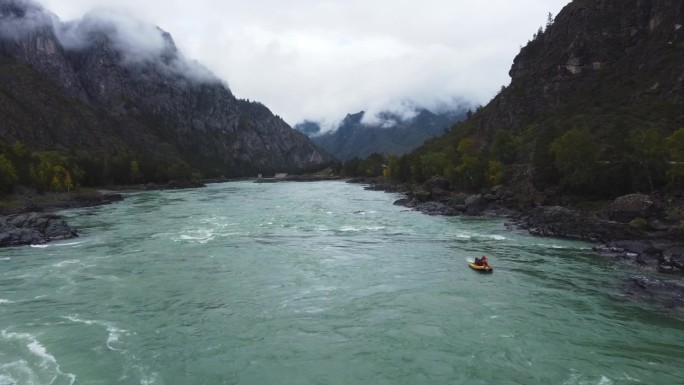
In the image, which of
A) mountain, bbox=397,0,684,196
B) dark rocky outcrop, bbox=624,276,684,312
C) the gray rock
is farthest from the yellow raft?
mountain, bbox=397,0,684,196

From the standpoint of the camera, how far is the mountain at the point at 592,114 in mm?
76688

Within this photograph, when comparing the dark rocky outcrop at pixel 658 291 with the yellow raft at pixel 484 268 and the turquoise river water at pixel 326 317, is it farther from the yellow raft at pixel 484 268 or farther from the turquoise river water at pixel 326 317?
the yellow raft at pixel 484 268

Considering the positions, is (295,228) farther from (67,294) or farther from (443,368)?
(443,368)

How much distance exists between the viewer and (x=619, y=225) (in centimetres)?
5934

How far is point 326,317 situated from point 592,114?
129769 millimetres

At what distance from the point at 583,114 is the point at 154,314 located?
13944 centimetres

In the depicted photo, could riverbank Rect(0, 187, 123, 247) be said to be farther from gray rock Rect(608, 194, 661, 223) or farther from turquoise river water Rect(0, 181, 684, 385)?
gray rock Rect(608, 194, 661, 223)

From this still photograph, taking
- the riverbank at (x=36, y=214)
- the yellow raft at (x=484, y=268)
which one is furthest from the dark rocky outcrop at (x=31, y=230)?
the yellow raft at (x=484, y=268)

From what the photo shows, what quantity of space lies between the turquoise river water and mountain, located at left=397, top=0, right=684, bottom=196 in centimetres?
2892

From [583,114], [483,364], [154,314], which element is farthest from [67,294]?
[583,114]

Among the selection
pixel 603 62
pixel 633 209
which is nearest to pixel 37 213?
pixel 633 209

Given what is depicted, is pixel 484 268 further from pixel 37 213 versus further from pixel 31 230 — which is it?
pixel 37 213

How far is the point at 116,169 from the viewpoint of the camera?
176m

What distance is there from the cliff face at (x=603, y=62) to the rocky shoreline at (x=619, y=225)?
208 feet
